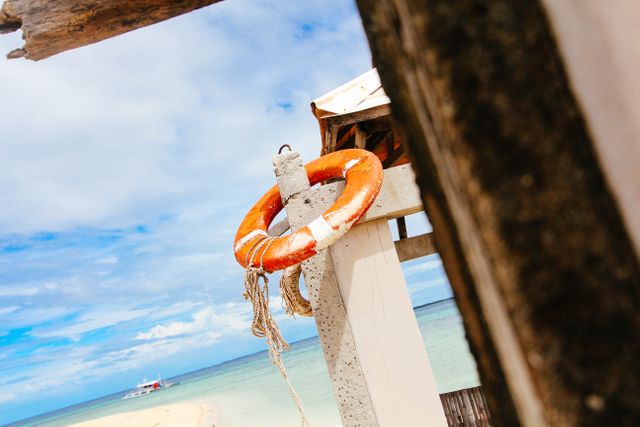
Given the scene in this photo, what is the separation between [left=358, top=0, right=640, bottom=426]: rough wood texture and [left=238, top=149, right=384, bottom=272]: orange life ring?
1929mm

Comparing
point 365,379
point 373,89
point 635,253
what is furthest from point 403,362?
point 635,253

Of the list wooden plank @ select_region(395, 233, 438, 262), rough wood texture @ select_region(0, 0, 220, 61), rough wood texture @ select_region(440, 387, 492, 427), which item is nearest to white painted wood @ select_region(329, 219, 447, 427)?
wooden plank @ select_region(395, 233, 438, 262)

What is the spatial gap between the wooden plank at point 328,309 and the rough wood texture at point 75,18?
5.44ft

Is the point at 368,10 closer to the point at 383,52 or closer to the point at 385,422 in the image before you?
the point at 383,52

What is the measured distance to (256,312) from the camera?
2752mm

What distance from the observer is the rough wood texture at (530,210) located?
49 cm

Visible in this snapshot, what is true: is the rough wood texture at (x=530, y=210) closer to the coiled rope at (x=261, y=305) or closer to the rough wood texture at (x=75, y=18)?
the rough wood texture at (x=75, y=18)

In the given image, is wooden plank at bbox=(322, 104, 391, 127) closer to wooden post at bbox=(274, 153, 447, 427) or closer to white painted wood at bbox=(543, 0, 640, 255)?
wooden post at bbox=(274, 153, 447, 427)

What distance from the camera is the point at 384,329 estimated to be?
2629mm

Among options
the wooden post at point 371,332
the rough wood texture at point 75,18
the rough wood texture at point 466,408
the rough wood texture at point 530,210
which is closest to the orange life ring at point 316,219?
the wooden post at point 371,332

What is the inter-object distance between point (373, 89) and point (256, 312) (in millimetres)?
1696

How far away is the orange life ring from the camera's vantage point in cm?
248

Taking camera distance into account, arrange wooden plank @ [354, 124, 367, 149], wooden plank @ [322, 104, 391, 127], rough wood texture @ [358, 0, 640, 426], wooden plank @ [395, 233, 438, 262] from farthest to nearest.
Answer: wooden plank @ [395, 233, 438, 262]
wooden plank @ [354, 124, 367, 149]
wooden plank @ [322, 104, 391, 127]
rough wood texture @ [358, 0, 640, 426]

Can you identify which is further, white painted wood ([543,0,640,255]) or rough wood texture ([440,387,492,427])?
rough wood texture ([440,387,492,427])
